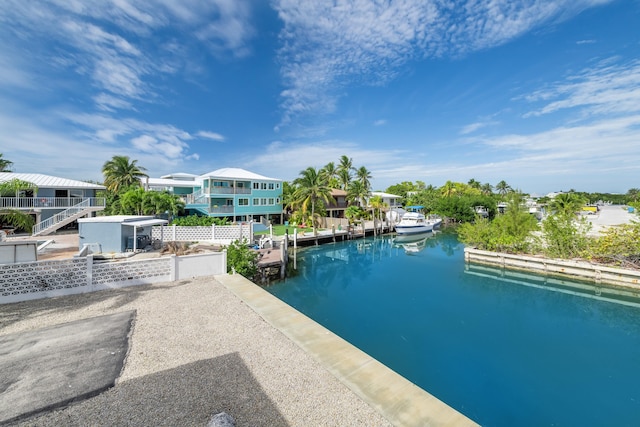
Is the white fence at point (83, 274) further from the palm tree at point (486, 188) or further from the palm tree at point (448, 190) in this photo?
the palm tree at point (486, 188)

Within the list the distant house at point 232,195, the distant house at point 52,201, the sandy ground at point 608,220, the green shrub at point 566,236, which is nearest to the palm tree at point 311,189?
the distant house at point 232,195

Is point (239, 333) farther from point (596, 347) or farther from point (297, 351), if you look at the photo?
point (596, 347)

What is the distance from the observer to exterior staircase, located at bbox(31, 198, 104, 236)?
20.6 metres

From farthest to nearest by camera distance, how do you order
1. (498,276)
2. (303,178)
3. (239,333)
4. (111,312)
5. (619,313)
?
1. (303,178)
2. (498,276)
3. (619,313)
4. (111,312)
5. (239,333)

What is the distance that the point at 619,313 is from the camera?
12625mm

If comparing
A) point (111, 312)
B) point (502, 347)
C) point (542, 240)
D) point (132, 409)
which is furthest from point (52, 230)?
point (542, 240)

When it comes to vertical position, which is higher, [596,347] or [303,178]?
[303,178]

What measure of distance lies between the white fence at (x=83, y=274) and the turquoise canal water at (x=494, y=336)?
5.53 metres

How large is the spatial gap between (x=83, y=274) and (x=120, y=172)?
31.7 metres

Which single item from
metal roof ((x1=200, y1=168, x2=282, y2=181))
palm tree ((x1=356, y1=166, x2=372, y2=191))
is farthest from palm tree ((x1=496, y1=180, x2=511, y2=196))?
metal roof ((x1=200, y1=168, x2=282, y2=181))

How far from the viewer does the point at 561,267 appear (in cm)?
1773

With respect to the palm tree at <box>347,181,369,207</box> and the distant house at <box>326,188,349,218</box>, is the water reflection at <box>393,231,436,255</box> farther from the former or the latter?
the distant house at <box>326,188,349,218</box>

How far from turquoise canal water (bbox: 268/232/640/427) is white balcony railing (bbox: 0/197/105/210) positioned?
19.6m

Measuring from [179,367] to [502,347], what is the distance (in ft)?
33.2
